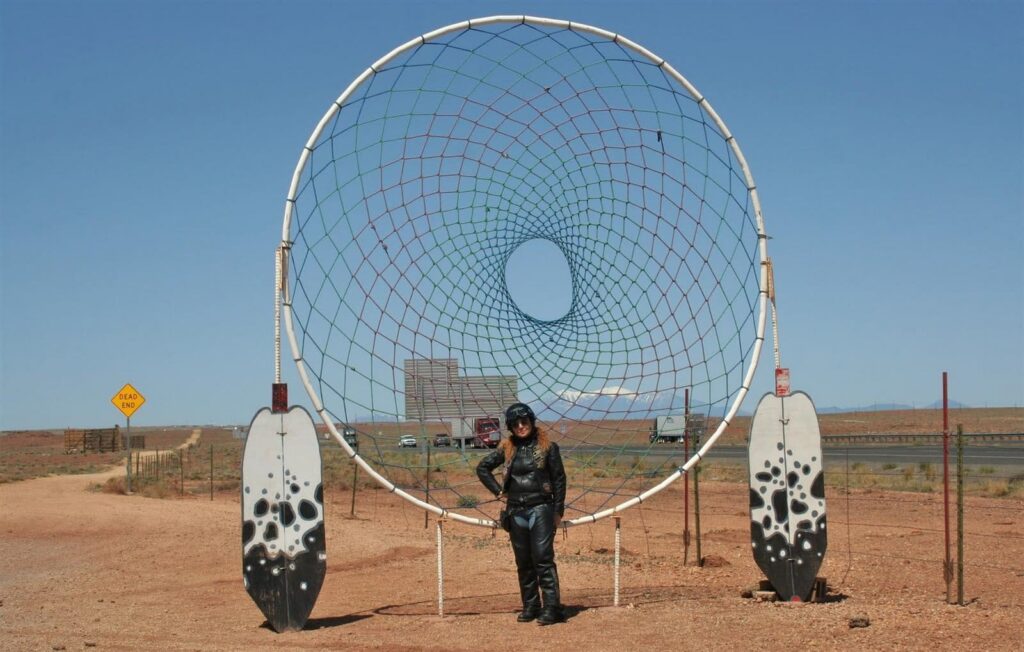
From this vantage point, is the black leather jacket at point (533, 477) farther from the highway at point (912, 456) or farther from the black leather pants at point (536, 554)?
the highway at point (912, 456)

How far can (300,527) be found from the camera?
9336mm

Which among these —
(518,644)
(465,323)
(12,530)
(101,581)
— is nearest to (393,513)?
(12,530)

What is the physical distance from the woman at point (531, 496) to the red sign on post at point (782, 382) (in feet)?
8.00

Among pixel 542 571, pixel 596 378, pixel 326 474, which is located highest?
pixel 596 378

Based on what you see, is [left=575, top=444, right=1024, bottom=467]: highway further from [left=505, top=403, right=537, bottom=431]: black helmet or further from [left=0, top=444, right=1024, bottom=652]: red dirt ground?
[left=505, top=403, right=537, bottom=431]: black helmet

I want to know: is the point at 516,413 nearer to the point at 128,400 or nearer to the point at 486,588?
the point at 486,588

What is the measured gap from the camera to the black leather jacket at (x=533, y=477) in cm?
914

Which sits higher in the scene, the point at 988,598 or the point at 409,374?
the point at 409,374

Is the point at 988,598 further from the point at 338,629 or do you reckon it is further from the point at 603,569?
the point at 338,629

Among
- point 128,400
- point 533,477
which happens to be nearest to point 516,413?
point 533,477

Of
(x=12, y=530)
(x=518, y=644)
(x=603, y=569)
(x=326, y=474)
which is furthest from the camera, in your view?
(x=326, y=474)

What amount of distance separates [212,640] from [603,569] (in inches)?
221

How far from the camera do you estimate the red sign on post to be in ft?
33.3

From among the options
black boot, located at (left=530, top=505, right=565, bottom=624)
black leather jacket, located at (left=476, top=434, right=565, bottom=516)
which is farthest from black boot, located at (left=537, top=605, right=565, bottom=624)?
black leather jacket, located at (left=476, top=434, right=565, bottom=516)
